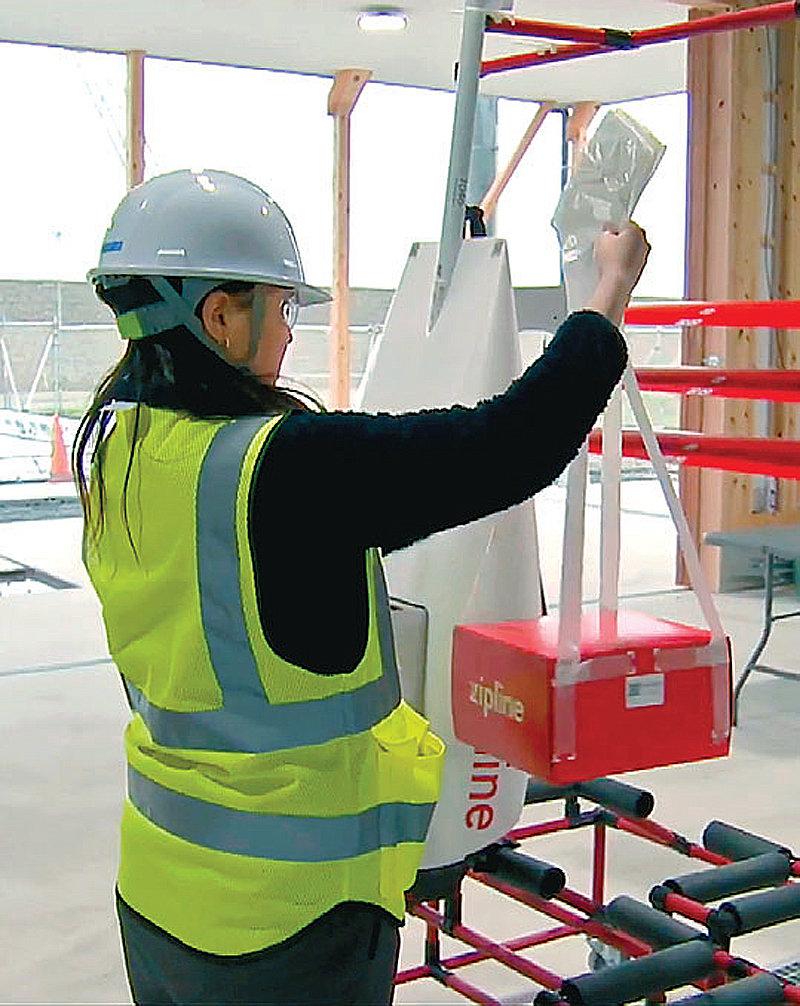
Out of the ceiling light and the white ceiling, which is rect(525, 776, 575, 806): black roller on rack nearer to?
the white ceiling

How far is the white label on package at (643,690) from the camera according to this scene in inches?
75.1

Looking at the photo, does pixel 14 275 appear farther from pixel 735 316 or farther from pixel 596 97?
pixel 735 316

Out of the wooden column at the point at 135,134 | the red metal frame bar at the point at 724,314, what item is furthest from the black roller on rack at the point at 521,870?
the wooden column at the point at 135,134

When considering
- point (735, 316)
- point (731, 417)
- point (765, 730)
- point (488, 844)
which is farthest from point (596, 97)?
point (488, 844)

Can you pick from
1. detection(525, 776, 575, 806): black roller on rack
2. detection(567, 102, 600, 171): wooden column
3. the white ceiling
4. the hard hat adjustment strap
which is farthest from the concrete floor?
detection(567, 102, 600, 171): wooden column

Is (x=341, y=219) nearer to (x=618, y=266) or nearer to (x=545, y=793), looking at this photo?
(x=545, y=793)

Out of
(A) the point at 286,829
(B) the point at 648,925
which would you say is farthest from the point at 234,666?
(B) the point at 648,925

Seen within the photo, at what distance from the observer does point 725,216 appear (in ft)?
22.0

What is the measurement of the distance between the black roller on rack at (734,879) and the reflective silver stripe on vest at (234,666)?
104 cm

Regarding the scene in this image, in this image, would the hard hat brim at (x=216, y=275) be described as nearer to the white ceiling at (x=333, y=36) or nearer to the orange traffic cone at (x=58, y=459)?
the white ceiling at (x=333, y=36)

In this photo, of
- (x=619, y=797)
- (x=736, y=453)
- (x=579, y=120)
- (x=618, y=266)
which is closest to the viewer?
(x=618, y=266)

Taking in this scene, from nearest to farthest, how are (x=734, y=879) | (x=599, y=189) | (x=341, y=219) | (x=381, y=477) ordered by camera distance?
(x=381, y=477) → (x=599, y=189) → (x=734, y=879) → (x=341, y=219)

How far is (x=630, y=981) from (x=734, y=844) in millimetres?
606

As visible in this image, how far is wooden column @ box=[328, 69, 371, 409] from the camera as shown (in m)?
9.21
